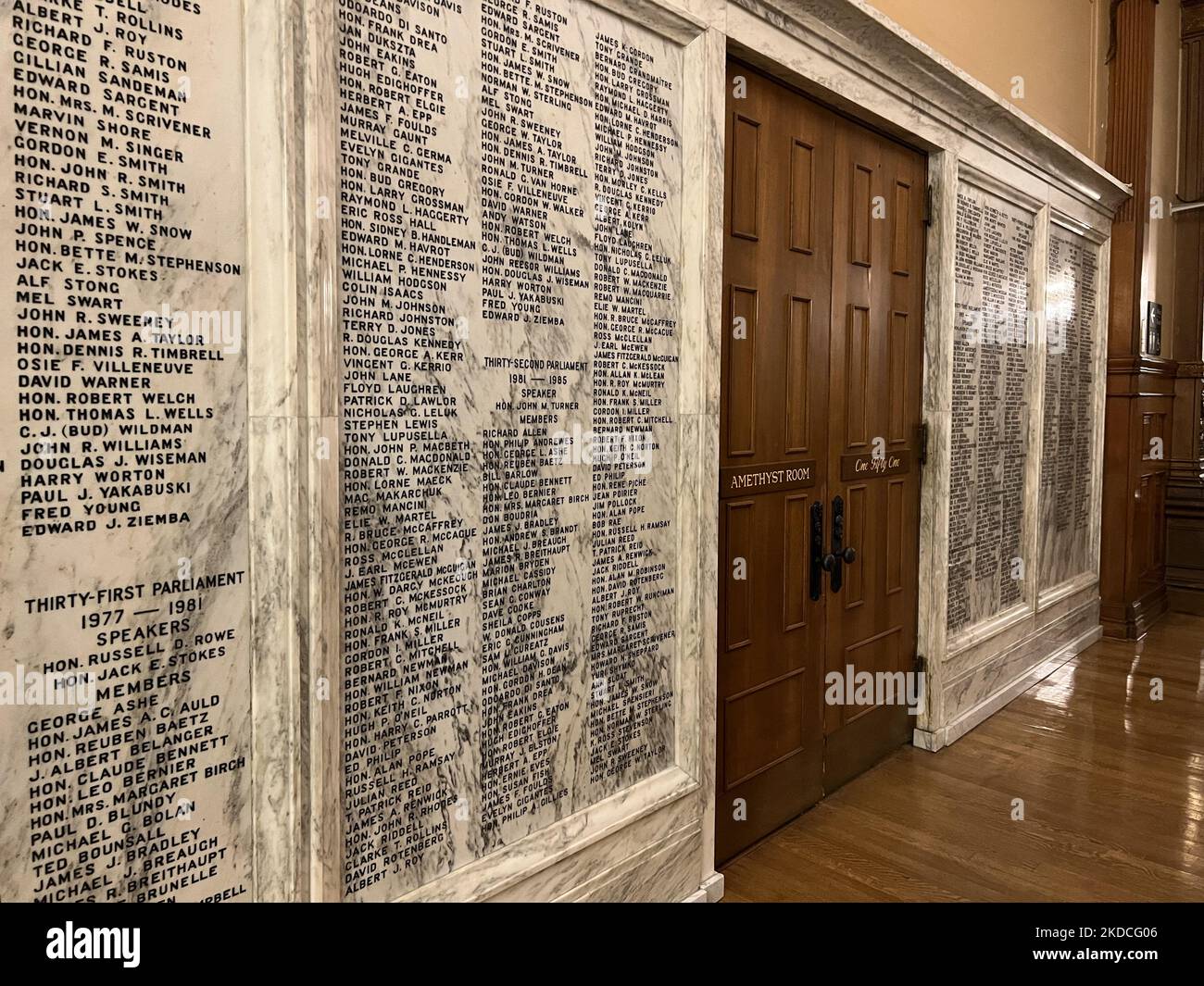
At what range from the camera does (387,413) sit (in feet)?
5.84

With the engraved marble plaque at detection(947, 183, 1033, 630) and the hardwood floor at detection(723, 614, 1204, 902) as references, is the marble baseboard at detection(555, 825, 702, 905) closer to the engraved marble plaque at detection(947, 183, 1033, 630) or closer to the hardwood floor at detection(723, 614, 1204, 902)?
the hardwood floor at detection(723, 614, 1204, 902)

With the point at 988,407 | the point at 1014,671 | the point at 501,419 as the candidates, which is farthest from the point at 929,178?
the point at 501,419

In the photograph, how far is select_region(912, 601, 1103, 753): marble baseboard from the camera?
404 centimetres

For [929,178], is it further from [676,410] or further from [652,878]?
[652,878]

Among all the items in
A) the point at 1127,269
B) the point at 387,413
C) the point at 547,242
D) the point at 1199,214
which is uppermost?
the point at 1199,214

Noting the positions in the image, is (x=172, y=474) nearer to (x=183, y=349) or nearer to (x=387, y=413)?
→ (x=183, y=349)

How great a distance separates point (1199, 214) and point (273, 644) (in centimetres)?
759

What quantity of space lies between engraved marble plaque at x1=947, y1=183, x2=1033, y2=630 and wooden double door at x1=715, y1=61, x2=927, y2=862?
1.03ft

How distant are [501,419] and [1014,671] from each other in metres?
3.78

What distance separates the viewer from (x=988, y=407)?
436cm

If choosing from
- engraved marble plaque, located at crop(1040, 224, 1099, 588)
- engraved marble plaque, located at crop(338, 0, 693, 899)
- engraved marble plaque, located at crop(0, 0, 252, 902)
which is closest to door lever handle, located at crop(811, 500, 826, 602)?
engraved marble plaque, located at crop(338, 0, 693, 899)

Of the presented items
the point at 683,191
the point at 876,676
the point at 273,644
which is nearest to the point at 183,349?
the point at 273,644

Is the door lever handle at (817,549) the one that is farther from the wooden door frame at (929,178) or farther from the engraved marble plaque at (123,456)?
the engraved marble plaque at (123,456)

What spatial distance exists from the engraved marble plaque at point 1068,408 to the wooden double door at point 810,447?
5.41 ft
